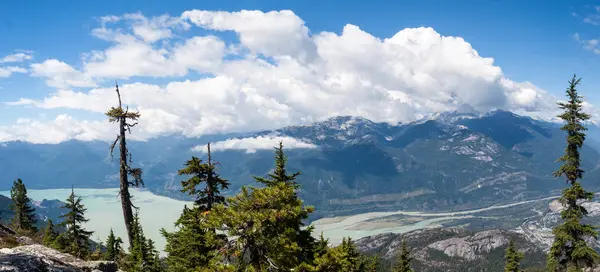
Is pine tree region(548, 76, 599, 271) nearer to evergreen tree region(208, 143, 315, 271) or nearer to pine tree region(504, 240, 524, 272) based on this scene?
pine tree region(504, 240, 524, 272)

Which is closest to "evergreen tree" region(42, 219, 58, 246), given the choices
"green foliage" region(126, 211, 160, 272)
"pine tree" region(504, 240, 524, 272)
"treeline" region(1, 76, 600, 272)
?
"treeline" region(1, 76, 600, 272)

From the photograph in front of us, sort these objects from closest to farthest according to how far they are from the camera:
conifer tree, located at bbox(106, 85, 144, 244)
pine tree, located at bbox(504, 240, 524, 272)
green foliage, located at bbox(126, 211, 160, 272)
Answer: conifer tree, located at bbox(106, 85, 144, 244) < green foliage, located at bbox(126, 211, 160, 272) < pine tree, located at bbox(504, 240, 524, 272)

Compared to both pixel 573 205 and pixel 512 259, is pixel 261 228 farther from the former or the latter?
pixel 512 259

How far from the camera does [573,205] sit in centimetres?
3123

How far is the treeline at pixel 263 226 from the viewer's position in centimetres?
1388

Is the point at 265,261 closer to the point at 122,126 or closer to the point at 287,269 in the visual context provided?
the point at 287,269

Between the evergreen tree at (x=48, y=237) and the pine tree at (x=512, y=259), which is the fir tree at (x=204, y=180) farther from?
the pine tree at (x=512, y=259)

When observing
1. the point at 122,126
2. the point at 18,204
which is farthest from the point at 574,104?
the point at 18,204

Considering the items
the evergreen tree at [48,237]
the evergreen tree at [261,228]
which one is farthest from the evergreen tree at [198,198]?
the evergreen tree at [48,237]

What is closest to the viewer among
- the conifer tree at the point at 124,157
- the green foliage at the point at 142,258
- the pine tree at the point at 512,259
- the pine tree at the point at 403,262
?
the conifer tree at the point at 124,157

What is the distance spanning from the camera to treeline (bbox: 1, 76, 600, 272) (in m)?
13.9

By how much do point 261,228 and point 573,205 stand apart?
29.5 meters

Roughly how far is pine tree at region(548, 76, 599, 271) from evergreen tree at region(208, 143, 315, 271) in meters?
26.7

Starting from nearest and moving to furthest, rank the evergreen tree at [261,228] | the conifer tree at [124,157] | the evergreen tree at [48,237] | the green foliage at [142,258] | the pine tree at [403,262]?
the evergreen tree at [261,228], the conifer tree at [124,157], the green foliage at [142,258], the evergreen tree at [48,237], the pine tree at [403,262]
